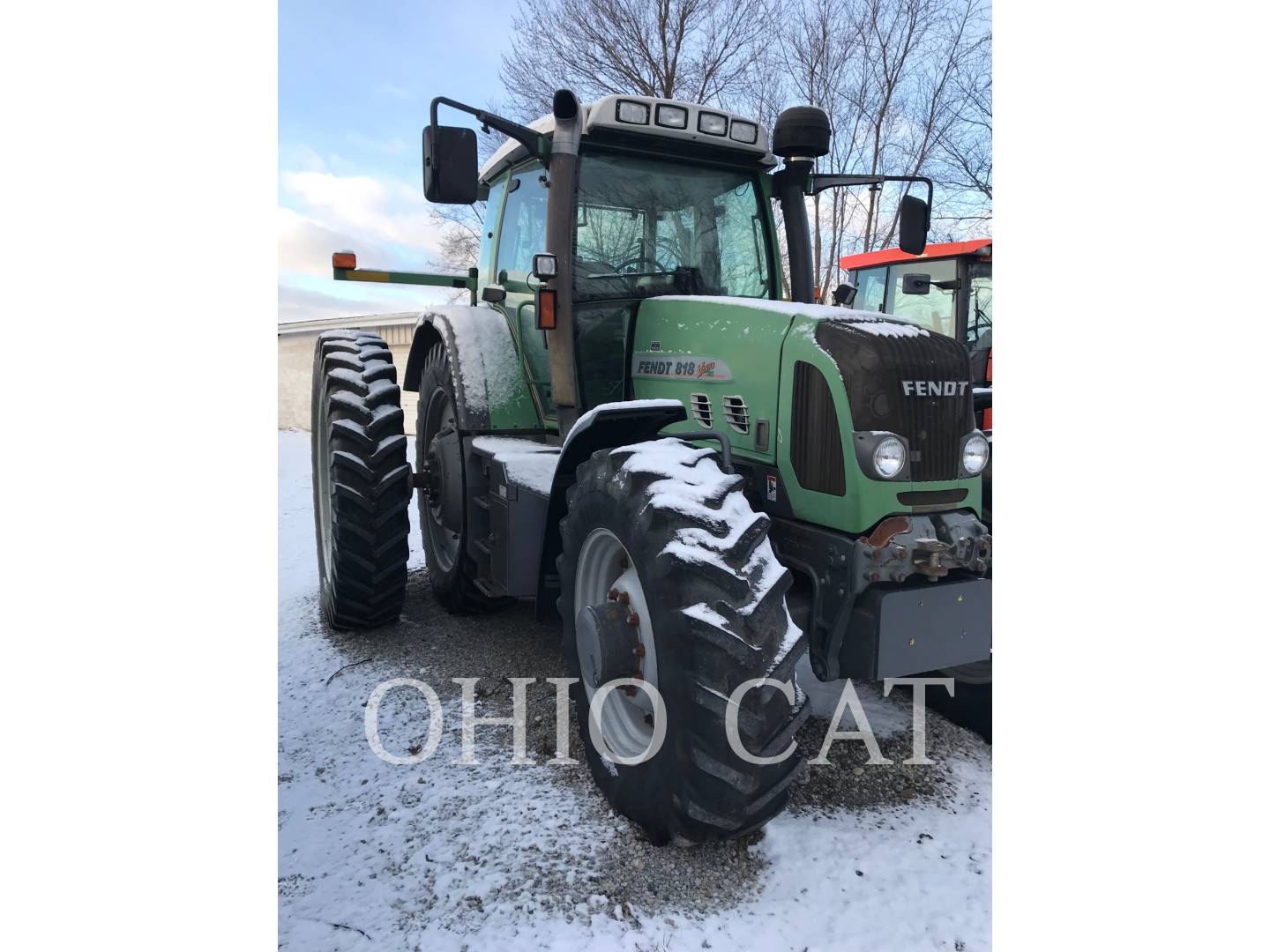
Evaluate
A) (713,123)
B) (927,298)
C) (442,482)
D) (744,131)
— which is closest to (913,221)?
(744,131)

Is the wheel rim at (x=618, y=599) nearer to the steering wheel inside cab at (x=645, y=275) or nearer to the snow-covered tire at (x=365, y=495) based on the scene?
the steering wheel inside cab at (x=645, y=275)

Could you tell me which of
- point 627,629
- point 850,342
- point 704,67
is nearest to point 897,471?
point 850,342

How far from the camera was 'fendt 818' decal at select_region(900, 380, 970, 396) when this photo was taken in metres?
2.71

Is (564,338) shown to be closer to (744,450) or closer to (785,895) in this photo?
(744,450)

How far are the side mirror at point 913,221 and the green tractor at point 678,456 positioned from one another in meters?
0.01

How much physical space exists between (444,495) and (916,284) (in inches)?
227

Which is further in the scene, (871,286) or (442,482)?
(871,286)

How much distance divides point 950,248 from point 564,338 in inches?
252

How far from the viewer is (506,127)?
336cm

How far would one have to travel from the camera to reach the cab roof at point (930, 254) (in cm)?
841

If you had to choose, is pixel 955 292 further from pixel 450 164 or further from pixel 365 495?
pixel 450 164

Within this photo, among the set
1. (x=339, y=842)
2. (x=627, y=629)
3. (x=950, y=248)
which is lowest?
(x=339, y=842)

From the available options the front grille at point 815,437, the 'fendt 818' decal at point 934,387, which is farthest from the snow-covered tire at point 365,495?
the 'fendt 818' decal at point 934,387

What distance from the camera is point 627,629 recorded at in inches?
104
